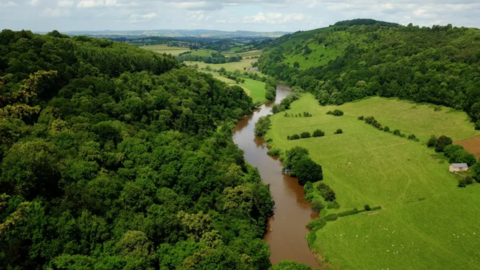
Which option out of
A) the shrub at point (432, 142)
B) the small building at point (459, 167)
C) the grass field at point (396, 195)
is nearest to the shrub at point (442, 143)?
the shrub at point (432, 142)

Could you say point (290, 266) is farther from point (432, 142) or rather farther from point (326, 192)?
point (432, 142)

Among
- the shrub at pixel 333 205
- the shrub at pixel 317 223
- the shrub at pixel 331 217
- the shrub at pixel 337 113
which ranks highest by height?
the shrub at pixel 337 113

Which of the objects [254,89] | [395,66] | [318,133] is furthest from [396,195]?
[254,89]

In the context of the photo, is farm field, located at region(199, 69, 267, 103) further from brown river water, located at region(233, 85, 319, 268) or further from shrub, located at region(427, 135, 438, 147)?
shrub, located at region(427, 135, 438, 147)

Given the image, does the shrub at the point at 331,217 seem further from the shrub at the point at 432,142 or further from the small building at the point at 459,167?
the shrub at the point at 432,142

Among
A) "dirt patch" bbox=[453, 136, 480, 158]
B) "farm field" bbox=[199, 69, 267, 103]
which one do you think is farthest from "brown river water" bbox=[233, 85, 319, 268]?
"farm field" bbox=[199, 69, 267, 103]

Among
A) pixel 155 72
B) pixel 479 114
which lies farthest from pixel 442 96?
pixel 155 72
